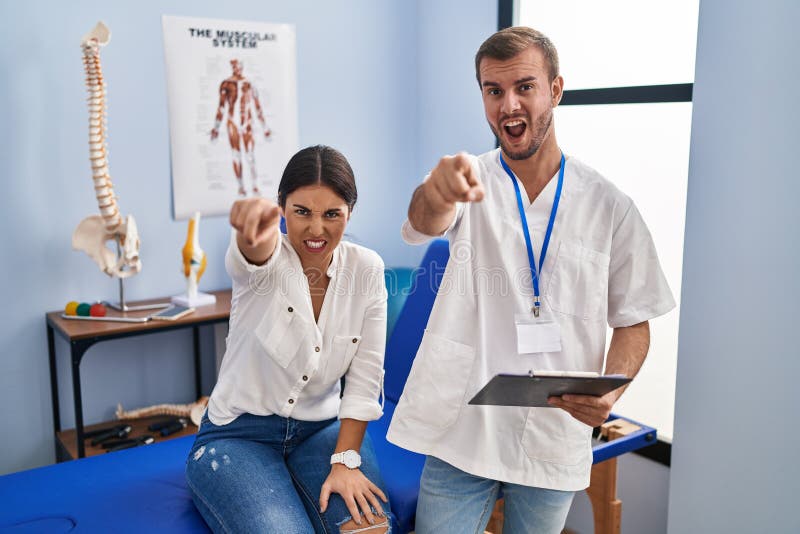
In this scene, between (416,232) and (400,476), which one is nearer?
(416,232)

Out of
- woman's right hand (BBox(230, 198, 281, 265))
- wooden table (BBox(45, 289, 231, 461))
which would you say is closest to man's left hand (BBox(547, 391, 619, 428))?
woman's right hand (BBox(230, 198, 281, 265))

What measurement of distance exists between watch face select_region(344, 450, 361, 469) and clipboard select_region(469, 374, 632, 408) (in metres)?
0.46

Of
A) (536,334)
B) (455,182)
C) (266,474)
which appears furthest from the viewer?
(266,474)

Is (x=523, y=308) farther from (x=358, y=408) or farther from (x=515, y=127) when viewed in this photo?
(x=358, y=408)

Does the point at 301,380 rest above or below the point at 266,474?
above

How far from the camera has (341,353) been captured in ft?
5.55

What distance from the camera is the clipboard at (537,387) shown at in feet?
3.90

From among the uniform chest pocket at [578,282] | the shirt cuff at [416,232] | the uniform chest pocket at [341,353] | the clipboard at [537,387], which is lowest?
the uniform chest pocket at [341,353]

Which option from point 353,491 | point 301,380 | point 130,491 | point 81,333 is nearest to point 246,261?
point 301,380

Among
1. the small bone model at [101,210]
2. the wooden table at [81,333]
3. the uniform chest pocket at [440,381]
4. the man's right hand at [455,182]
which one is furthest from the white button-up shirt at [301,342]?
the small bone model at [101,210]

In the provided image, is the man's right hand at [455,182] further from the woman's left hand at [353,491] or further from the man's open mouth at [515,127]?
the woman's left hand at [353,491]

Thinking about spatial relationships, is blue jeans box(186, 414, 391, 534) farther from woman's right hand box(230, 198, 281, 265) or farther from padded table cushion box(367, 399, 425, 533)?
woman's right hand box(230, 198, 281, 265)

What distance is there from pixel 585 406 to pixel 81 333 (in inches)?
67.6

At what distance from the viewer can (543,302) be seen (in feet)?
4.79
